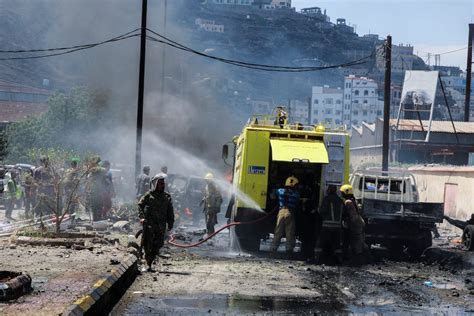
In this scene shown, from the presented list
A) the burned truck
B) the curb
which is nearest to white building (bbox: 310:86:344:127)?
the burned truck

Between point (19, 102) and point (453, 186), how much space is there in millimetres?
66686

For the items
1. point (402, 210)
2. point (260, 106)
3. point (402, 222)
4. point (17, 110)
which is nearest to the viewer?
point (402, 210)

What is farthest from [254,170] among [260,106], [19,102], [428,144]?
[260,106]

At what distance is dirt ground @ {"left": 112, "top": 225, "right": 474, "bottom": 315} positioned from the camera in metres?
8.49

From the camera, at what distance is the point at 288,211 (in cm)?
1408

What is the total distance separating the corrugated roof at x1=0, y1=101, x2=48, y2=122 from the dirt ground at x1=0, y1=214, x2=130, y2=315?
71.1m

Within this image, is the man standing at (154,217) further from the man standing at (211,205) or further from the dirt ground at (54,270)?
the man standing at (211,205)

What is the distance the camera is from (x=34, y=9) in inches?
4230

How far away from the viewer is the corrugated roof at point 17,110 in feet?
267

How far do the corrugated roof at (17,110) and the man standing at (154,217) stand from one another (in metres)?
72.8

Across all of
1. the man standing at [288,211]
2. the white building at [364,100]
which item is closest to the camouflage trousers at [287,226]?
the man standing at [288,211]

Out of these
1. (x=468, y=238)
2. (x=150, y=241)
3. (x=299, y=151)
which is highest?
(x=299, y=151)

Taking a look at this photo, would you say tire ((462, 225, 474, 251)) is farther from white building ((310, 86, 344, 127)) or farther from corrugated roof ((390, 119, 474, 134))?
white building ((310, 86, 344, 127))

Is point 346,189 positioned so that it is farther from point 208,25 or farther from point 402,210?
point 208,25
